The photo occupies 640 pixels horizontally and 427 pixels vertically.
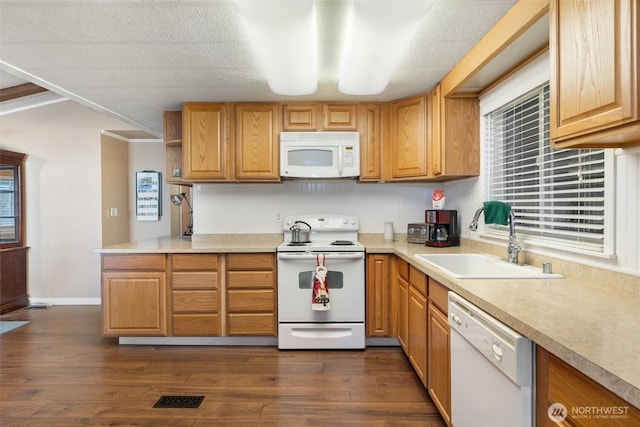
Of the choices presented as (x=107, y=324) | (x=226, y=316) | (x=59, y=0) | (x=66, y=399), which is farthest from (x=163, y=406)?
(x=59, y=0)

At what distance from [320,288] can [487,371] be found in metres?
1.65

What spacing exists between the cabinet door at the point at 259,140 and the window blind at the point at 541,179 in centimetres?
176

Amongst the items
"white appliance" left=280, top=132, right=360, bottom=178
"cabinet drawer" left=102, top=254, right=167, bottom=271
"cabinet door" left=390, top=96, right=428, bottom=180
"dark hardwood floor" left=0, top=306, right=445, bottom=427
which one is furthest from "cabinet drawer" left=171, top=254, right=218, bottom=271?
"cabinet door" left=390, top=96, right=428, bottom=180

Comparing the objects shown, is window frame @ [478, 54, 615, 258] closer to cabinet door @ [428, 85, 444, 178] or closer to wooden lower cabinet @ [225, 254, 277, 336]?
cabinet door @ [428, 85, 444, 178]

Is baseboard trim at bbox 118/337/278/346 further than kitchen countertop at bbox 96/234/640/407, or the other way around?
baseboard trim at bbox 118/337/278/346

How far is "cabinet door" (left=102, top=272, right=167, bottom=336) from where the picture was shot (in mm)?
2902

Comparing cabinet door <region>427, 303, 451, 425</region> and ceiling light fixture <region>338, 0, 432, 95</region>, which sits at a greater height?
ceiling light fixture <region>338, 0, 432, 95</region>

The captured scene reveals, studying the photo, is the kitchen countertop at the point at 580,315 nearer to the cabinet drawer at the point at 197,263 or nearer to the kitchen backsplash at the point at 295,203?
the kitchen backsplash at the point at 295,203

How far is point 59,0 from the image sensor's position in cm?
163

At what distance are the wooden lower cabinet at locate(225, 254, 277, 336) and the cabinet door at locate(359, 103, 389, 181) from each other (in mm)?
1195

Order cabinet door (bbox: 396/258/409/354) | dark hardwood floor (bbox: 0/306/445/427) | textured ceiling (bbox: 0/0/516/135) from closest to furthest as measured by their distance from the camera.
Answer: textured ceiling (bbox: 0/0/516/135), dark hardwood floor (bbox: 0/306/445/427), cabinet door (bbox: 396/258/409/354)

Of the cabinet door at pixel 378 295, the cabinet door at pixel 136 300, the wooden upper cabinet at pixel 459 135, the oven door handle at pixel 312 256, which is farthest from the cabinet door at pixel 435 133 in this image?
the cabinet door at pixel 136 300

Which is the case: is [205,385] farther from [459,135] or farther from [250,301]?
[459,135]

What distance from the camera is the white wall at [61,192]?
4.42 m
